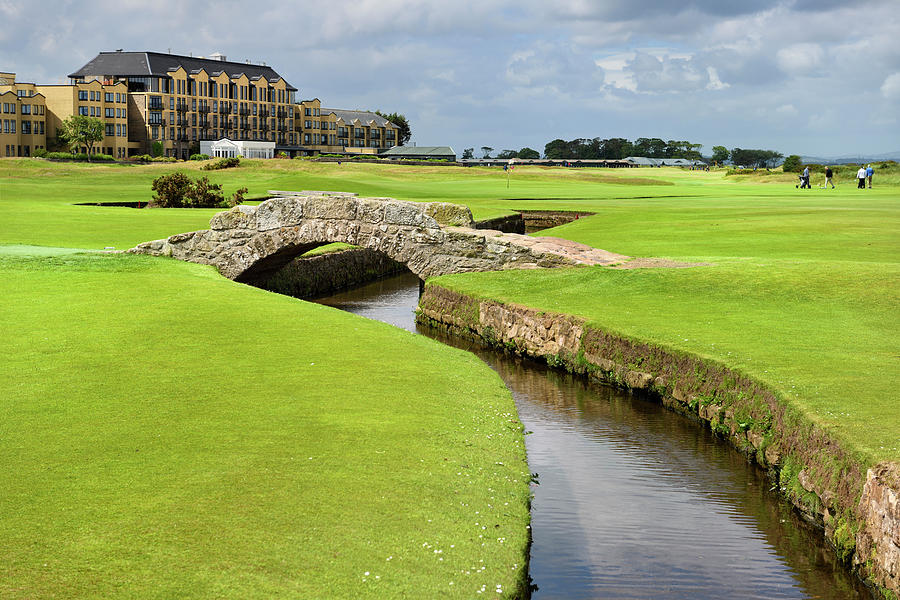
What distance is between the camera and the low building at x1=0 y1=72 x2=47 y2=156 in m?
138

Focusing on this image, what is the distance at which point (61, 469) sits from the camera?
9.36m

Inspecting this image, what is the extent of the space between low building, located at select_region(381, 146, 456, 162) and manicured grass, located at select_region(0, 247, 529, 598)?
170 metres

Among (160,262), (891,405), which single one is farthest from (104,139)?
(891,405)

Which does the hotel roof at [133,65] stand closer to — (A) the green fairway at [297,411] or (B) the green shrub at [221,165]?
(B) the green shrub at [221,165]

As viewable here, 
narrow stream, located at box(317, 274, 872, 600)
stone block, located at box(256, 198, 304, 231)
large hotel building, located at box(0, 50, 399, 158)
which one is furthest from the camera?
large hotel building, located at box(0, 50, 399, 158)

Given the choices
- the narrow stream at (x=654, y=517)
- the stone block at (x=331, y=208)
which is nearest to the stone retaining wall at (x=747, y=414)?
the narrow stream at (x=654, y=517)

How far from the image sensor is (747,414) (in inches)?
551

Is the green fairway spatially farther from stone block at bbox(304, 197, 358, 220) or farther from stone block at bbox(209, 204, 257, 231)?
stone block at bbox(304, 197, 358, 220)

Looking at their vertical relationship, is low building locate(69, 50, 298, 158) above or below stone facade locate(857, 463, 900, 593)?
above

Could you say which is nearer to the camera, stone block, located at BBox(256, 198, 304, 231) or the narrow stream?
the narrow stream

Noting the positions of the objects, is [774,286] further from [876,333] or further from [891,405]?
[891,405]

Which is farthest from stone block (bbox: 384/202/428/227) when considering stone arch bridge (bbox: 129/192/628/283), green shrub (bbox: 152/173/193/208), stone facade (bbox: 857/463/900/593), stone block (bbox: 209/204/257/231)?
green shrub (bbox: 152/173/193/208)

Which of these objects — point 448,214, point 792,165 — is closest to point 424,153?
point 792,165

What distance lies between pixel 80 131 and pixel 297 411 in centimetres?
13986
